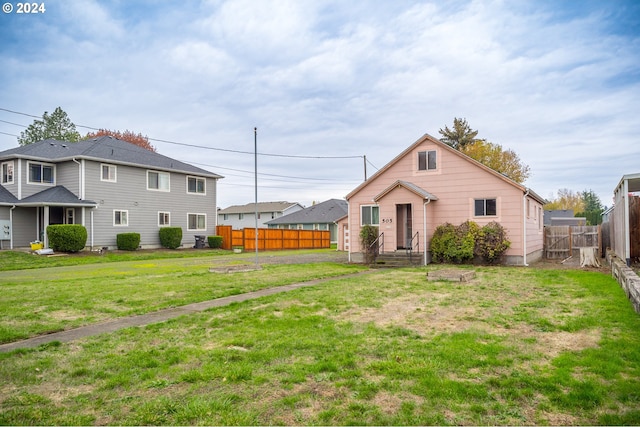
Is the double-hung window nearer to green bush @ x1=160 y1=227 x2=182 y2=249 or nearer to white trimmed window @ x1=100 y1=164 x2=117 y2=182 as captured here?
green bush @ x1=160 y1=227 x2=182 y2=249

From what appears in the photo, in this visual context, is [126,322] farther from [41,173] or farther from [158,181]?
[158,181]

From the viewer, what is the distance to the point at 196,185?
112ft

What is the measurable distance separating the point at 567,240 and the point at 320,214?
28121 mm

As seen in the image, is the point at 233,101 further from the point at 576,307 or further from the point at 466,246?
the point at 576,307

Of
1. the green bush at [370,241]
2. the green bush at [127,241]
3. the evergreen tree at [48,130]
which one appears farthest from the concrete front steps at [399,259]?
the evergreen tree at [48,130]

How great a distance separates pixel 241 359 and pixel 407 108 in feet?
66.9

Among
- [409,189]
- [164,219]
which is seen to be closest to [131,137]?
[164,219]

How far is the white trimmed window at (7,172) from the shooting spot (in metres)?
27.1

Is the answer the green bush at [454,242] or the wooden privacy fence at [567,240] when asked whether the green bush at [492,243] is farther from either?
the wooden privacy fence at [567,240]

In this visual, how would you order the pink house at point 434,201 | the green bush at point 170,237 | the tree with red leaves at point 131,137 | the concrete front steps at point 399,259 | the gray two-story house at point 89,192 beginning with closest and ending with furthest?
1. the pink house at point 434,201
2. the concrete front steps at point 399,259
3. the gray two-story house at point 89,192
4. the green bush at point 170,237
5. the tree with red leaves at point 131,137

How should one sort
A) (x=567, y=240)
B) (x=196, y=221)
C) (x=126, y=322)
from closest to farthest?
(x=126, y=322) < (x=567, y=240) < (x=196, y=221)

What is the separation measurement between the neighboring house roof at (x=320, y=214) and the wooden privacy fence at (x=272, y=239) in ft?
16.9

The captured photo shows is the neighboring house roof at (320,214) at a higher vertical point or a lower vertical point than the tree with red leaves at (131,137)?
lower

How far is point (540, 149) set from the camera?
31625mm
